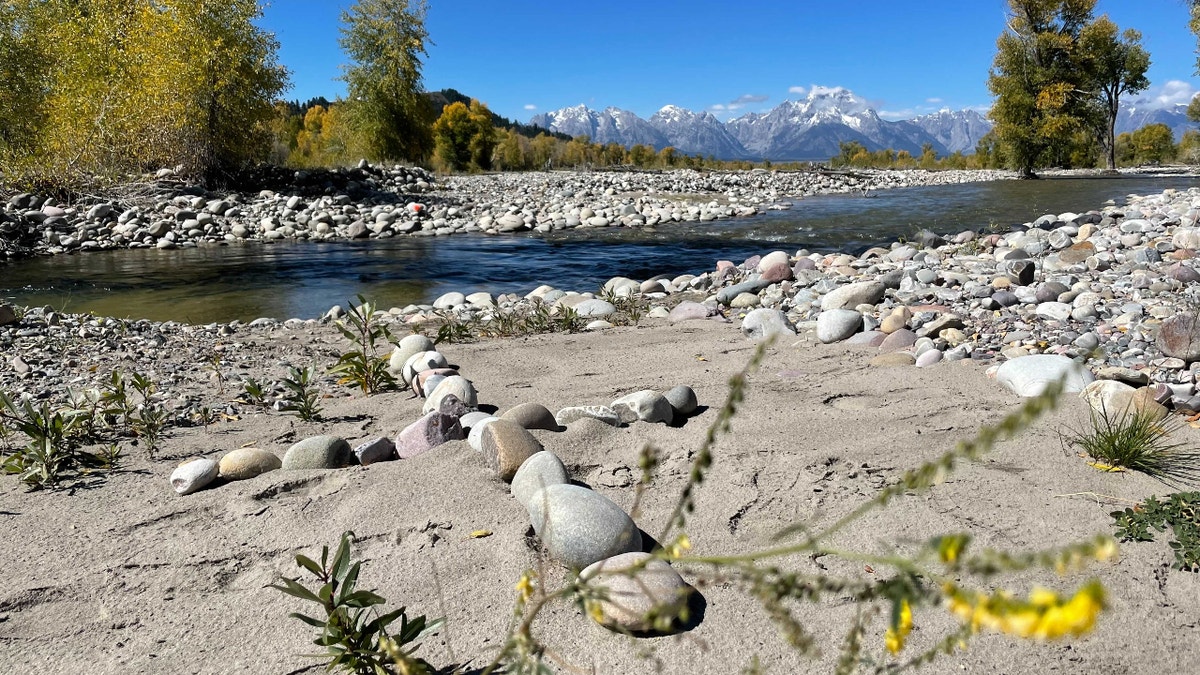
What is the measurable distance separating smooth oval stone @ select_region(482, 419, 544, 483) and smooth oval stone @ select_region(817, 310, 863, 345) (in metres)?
2.85

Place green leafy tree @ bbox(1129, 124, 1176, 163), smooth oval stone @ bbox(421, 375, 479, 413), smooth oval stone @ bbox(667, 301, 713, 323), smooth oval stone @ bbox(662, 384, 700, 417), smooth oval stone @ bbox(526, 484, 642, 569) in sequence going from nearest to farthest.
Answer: smooth oval stone @ bbox(526, 484, 642, 569), smooth oval stone @ bbox(662, 384, 700, 417), smooth oval stone @ bbox(421, 375, 479, 413), smooth oval stone @ bbox(667, 301, 713, 323), green leafy tree @ bbox(1129, 124, 1176, 163)

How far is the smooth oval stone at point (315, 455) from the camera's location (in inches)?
116

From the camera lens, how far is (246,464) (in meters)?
2.90

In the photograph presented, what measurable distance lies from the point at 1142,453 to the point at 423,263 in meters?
10.6

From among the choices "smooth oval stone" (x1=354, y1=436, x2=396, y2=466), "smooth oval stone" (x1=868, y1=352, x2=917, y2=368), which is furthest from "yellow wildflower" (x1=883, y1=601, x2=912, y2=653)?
"smooth oval stone" (x1=868, y1=352, x2=917, y2=368)

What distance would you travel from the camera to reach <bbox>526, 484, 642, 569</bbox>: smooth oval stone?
2.13 metres

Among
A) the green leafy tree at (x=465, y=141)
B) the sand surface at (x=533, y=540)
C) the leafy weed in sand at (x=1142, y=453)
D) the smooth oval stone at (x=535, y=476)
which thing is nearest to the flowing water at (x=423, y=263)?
the sand surface at (x=533, y=540)

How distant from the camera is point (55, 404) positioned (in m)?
3.81

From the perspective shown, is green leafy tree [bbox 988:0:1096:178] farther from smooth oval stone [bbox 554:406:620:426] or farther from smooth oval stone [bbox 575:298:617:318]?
smooth oval stone [bbox 554:406:620:426]

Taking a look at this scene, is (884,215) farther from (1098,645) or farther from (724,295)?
(1098,645)

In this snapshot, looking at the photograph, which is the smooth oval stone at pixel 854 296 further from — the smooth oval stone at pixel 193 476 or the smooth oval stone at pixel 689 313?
the smooth oval stone at pixel 193 476

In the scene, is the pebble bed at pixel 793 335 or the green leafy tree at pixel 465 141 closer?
the pebble bed at pixel 793 335

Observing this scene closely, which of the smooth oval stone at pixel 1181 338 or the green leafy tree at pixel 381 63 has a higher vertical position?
the green leafy tree at pixel 381 63

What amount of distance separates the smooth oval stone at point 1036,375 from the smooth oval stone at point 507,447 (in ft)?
7.73
